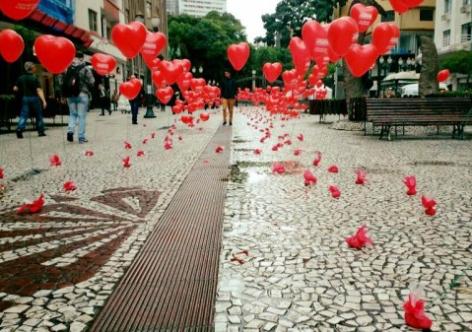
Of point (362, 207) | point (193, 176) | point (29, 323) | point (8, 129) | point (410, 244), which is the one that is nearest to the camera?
point (29, 323)

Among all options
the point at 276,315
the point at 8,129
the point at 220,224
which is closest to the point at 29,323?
the point at 276,315

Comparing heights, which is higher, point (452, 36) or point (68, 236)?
point (452, 36)

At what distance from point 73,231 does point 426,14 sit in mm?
54684

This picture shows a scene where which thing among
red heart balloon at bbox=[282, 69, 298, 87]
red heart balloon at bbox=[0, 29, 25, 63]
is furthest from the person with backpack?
red heart balloon at bbox=[282, 69, 298, 87]

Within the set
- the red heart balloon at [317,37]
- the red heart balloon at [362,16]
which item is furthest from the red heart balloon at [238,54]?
the red heart balloon at [362,16]

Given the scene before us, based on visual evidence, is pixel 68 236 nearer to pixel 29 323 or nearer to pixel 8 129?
pixel 29 323

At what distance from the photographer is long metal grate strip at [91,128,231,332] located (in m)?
2.32

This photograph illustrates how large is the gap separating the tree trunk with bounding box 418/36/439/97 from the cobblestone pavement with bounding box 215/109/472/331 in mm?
9590

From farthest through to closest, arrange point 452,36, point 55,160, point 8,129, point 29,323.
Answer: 1. point 452,36
2. point 8,129
3. point 55,160
4. point 29,323

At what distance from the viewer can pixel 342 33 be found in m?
8.72

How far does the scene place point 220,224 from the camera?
13.0ft

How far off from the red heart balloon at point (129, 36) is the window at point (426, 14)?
48.5m

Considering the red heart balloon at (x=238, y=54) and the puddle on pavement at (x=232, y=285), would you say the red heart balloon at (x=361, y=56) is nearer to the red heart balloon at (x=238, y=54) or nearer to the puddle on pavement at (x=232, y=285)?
the red heart balloon at (x=238, y=54)

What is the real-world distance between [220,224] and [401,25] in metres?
52.8
